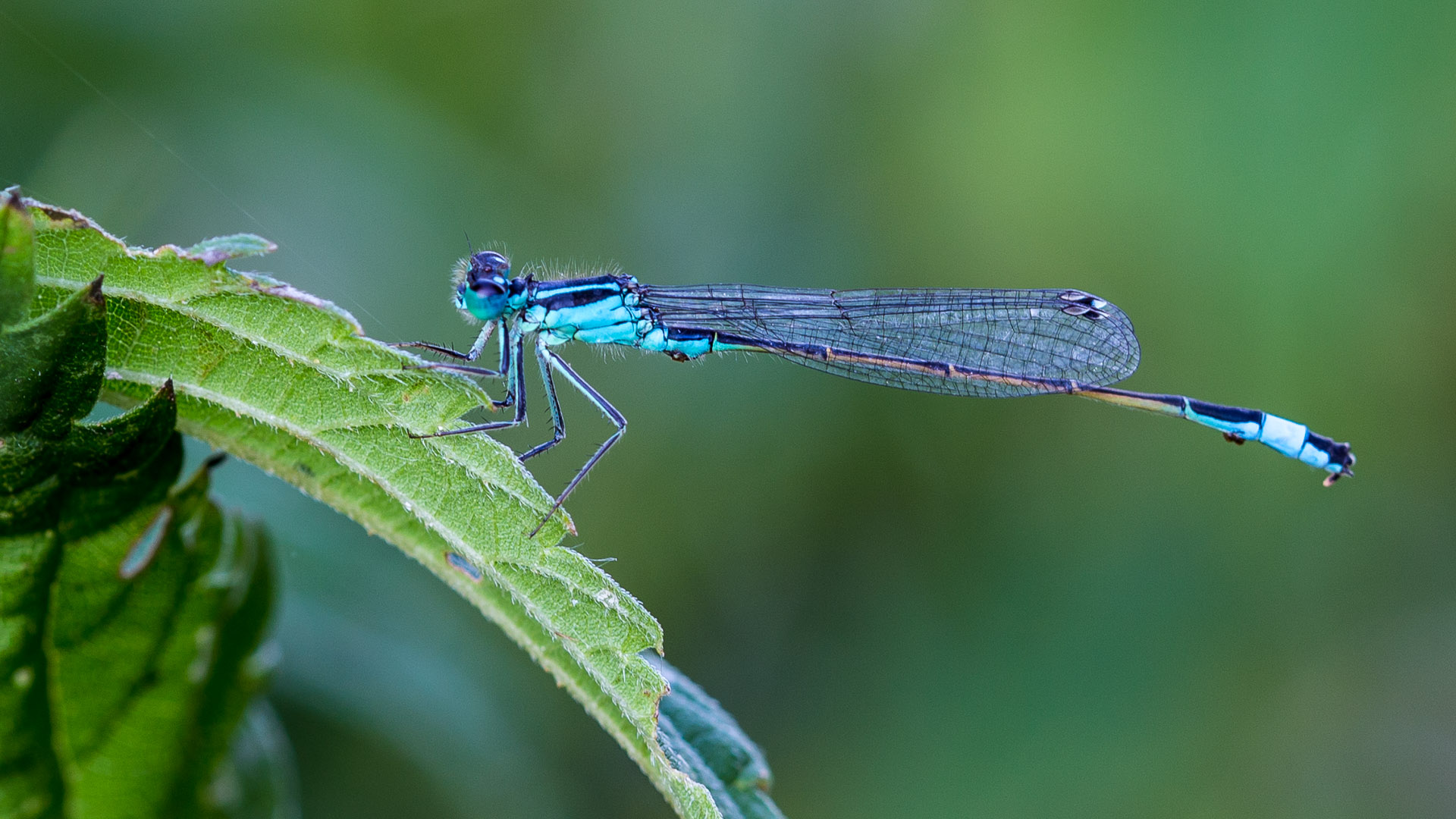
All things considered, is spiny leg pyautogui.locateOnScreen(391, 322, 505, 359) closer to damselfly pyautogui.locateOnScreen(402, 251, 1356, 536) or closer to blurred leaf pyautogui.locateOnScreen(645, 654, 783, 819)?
damselfly pyautogui.locateOnScreen(402, 251, 1356, 536)

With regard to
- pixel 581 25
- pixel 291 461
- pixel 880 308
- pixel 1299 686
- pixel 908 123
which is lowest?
pixel 291 461

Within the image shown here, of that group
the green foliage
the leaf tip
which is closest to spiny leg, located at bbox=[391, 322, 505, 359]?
the green foliage

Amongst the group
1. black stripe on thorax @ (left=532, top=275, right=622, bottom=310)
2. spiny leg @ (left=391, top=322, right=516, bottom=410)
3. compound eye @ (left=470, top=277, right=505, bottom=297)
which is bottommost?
spiny leg @ (left=391, top=322, right=516, bottom=410)

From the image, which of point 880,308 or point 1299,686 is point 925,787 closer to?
point 1299,686

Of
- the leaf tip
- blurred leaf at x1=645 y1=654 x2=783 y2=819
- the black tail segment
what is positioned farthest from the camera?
the black tail segment

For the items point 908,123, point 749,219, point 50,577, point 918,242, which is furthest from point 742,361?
point 50,577

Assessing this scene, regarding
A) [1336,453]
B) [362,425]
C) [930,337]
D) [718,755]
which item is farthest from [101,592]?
[1336,453]

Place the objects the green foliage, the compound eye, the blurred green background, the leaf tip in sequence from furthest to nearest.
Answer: the blurred green background, the compound eye, the leaf tip, the green foliage
